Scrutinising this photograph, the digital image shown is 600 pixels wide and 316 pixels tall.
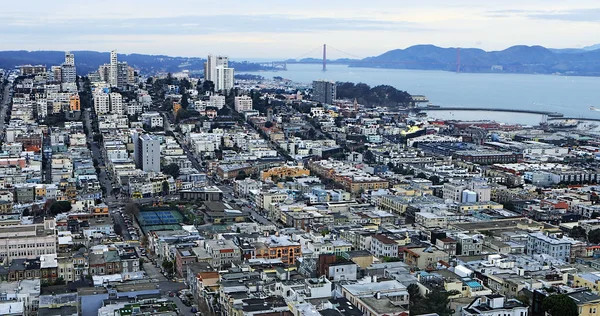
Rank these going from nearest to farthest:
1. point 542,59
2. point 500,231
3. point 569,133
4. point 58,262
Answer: point 58,262
point 500,231
point 569,133
point 542,59

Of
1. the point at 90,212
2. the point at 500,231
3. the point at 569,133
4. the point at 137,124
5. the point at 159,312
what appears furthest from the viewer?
the point at 569,133

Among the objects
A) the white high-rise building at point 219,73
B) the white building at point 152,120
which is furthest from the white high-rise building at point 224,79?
the white building at point 152,120

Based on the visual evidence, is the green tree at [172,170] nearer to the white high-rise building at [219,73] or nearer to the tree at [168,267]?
the tree at [168,267]

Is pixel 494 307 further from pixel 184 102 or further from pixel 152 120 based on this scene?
pixel 184 102

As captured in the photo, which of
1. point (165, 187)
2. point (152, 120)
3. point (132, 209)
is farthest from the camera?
point (152, 120)

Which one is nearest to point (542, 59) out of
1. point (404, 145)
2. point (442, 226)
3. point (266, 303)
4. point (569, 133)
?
point (569, 133)

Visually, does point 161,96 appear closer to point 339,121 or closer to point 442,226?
point 339,121

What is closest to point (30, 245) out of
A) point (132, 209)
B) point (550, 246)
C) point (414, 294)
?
point (132, 209)

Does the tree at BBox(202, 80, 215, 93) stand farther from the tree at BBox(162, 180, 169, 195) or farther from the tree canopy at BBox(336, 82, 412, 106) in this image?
the tree at BBox(162, 180, 169, 195)
